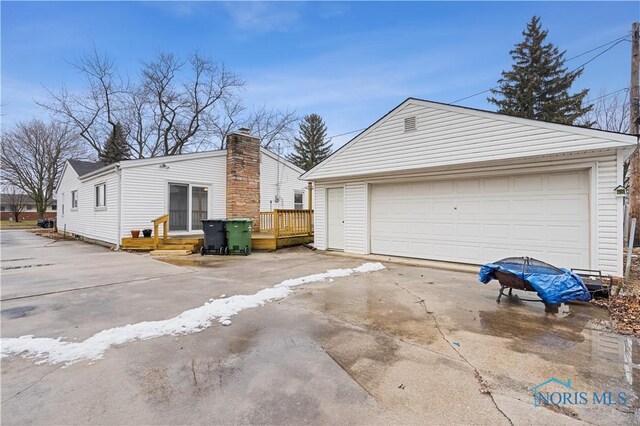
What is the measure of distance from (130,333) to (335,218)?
7.63 meters

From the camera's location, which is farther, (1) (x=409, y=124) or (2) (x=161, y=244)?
(2) (x=161, y=244)

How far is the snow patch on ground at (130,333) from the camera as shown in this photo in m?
2.87

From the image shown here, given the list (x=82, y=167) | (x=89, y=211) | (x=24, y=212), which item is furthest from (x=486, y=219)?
(x=24, y=212)

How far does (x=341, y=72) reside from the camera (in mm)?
15617

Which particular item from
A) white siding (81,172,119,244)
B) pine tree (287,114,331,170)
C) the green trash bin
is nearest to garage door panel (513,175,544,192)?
the green trash bin

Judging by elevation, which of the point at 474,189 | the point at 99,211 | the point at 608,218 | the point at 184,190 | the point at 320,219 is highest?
the point at 184,190

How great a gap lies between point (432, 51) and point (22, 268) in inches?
585

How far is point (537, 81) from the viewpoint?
21328 mm

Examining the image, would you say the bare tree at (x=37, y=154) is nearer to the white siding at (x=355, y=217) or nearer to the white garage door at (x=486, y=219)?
the white siding at (x=355, y=217)

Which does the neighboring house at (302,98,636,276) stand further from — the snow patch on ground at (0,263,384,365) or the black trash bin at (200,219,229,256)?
the snow patch on ground at (0,263,384,365)

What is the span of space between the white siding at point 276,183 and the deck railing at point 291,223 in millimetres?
2395

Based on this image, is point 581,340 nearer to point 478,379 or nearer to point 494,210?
point 478,379

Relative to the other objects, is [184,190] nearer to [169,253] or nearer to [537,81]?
[169,253]

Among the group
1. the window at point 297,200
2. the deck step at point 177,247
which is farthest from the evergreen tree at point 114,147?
the deck step at point 177,247
